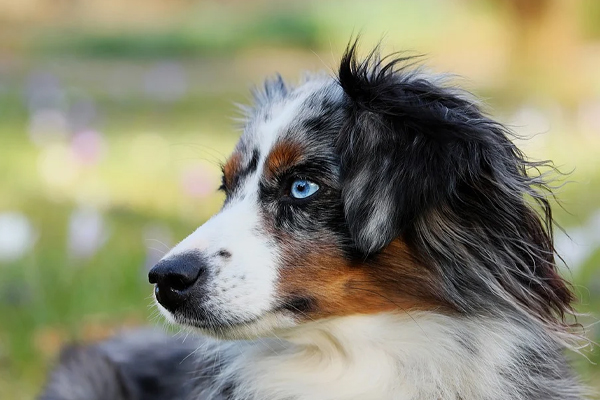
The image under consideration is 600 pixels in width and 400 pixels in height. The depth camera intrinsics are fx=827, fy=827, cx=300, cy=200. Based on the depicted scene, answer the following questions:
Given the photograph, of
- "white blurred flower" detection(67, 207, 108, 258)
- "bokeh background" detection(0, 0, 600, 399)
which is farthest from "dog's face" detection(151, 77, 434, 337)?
"white blurred flower" detection(67, 207, 108, 258)

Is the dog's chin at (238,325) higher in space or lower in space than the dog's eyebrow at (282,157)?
lower

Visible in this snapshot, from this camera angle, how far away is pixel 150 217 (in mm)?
7777

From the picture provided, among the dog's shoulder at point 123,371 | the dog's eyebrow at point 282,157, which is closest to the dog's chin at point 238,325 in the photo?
the dog's eyebrow at point 282,157

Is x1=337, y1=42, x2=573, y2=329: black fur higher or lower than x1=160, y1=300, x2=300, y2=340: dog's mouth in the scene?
higher

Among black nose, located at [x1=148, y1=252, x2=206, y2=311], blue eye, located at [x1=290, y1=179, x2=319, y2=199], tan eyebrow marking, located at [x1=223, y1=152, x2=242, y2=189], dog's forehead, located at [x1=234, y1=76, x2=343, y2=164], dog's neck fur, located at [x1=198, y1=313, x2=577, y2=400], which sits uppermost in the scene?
dog's forehead, located at [x1=234, y1=76, x2=343, y2=164]

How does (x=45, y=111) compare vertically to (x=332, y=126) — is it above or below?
above

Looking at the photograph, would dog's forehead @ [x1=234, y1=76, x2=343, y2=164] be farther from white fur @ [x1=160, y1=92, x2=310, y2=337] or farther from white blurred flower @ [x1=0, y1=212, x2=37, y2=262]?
white blurred flower @ [x1=0, y1=212, x2=37, y2=262]

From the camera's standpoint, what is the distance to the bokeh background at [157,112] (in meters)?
5.72

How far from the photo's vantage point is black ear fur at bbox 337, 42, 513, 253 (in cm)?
292

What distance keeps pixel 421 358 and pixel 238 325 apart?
711mm

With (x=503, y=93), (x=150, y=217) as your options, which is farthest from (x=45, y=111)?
(x=503, y=93)

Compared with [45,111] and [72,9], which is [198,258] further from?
[72,9]

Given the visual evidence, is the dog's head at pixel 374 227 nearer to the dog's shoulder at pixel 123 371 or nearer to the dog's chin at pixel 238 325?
the dog's chin at pixel 238 325

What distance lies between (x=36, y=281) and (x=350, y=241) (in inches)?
152
